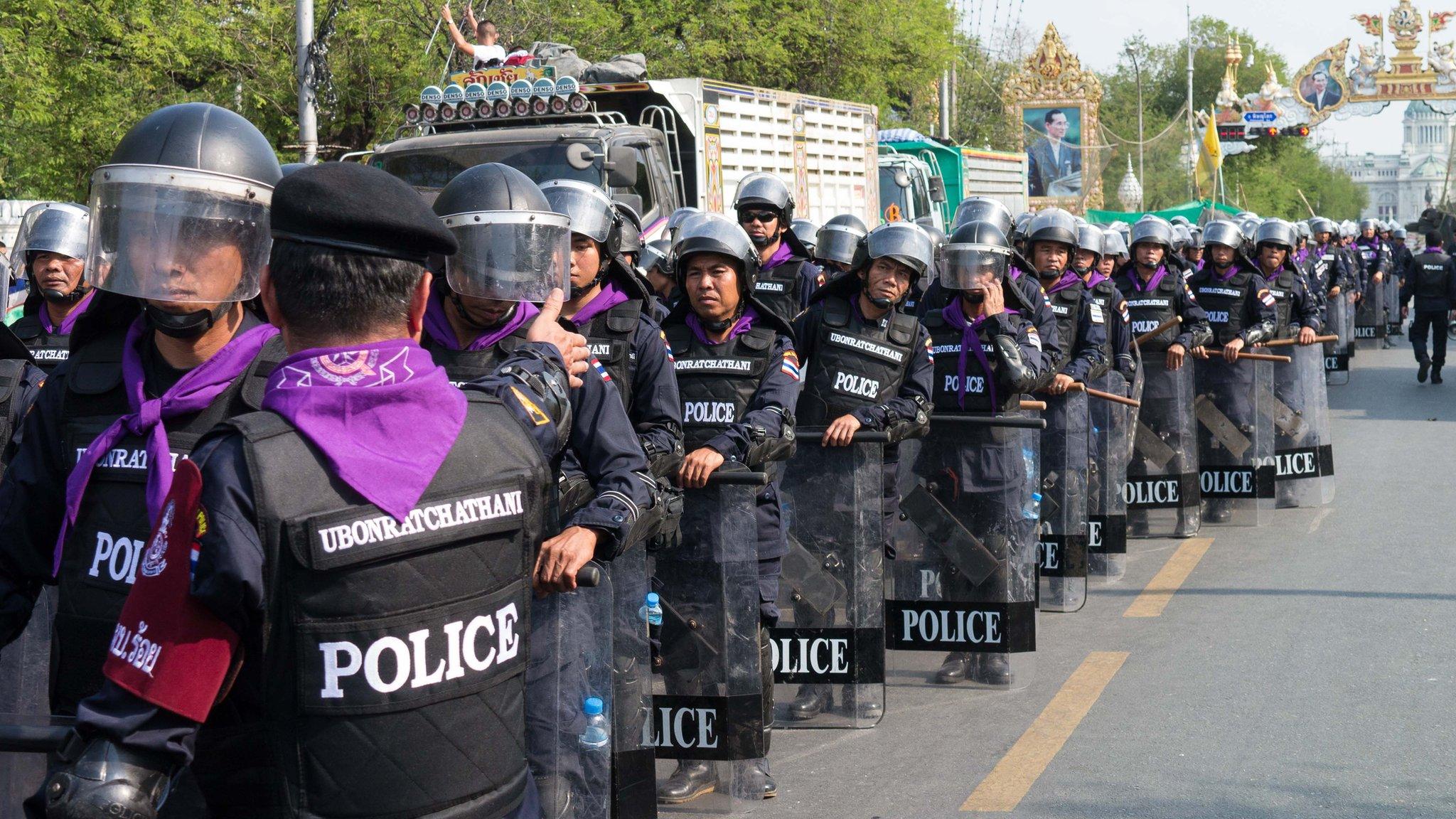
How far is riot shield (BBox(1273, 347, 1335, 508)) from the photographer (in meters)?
11.6

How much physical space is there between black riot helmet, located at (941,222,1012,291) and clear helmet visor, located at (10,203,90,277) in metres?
4.04

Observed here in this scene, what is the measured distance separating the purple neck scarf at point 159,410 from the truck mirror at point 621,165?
316 inches

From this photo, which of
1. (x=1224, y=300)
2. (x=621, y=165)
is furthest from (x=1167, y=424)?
(x=621, y=165)

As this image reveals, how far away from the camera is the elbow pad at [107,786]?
1961mm

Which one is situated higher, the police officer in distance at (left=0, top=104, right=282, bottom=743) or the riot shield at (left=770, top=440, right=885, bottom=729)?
the police officer in distance at (left=0, top=104, right=282, bottom=743)

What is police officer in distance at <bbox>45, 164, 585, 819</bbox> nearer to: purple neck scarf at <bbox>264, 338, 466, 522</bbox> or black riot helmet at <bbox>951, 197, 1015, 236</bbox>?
purple neck scarf at <bbox>264, 338, 466, 522</bbox>

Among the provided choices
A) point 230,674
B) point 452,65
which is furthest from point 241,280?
point 452,65

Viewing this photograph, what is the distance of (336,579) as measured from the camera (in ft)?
6.91

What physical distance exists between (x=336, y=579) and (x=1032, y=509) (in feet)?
17.7

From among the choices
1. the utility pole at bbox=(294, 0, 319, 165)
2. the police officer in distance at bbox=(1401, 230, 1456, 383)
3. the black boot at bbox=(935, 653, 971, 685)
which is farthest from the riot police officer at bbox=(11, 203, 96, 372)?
the police officer in distance at bbox=(1401, 230, 1456, 383)

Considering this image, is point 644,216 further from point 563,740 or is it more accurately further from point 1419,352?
point 1419,352

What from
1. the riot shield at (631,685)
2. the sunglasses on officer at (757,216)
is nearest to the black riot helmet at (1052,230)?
the sunglasses on officer at (757,216)

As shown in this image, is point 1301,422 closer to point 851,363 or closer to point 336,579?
point 851,363

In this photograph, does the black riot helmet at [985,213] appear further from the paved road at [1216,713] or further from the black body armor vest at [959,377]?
the paved road at [1216,713]
